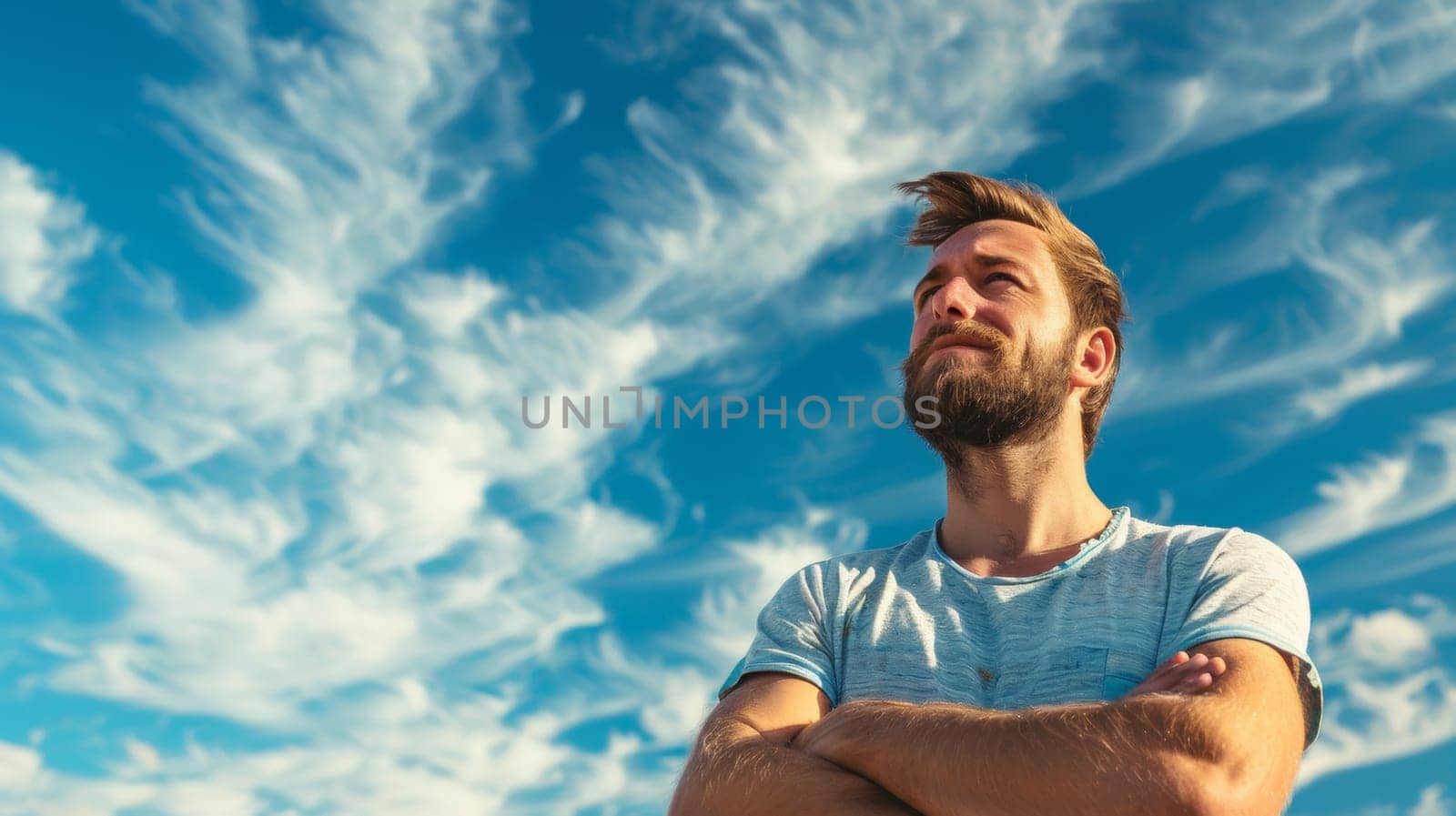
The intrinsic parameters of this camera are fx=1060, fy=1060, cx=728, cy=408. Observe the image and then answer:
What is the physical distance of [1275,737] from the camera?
3551 millimetres

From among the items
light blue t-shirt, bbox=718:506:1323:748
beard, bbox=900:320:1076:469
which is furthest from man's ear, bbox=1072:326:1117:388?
light blue t-shirt, bbox=718:506:1323:748

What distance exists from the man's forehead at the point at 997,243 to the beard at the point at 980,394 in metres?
0.64

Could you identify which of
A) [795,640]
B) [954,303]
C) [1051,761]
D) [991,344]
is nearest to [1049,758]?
[1051,761]

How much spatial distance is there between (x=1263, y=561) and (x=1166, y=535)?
47 cm

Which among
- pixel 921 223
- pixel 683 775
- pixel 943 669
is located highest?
pixel 921 223

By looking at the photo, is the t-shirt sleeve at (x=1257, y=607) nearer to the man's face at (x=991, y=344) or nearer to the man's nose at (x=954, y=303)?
the man's face at (x=991, y=344)

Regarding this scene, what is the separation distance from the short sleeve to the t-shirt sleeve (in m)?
1.39

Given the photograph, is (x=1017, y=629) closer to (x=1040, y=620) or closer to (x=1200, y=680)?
(x=1040, y=620)

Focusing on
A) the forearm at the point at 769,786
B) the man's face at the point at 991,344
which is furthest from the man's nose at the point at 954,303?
the forearm at the point at 769,786

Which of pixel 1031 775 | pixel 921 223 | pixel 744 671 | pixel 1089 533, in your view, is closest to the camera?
pixel 1031 775

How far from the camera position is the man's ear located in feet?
19.7

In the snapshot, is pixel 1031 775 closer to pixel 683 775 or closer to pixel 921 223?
pixel 683 775

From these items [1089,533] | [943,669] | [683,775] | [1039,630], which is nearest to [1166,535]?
[1089,533]

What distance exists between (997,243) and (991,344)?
83 cm
